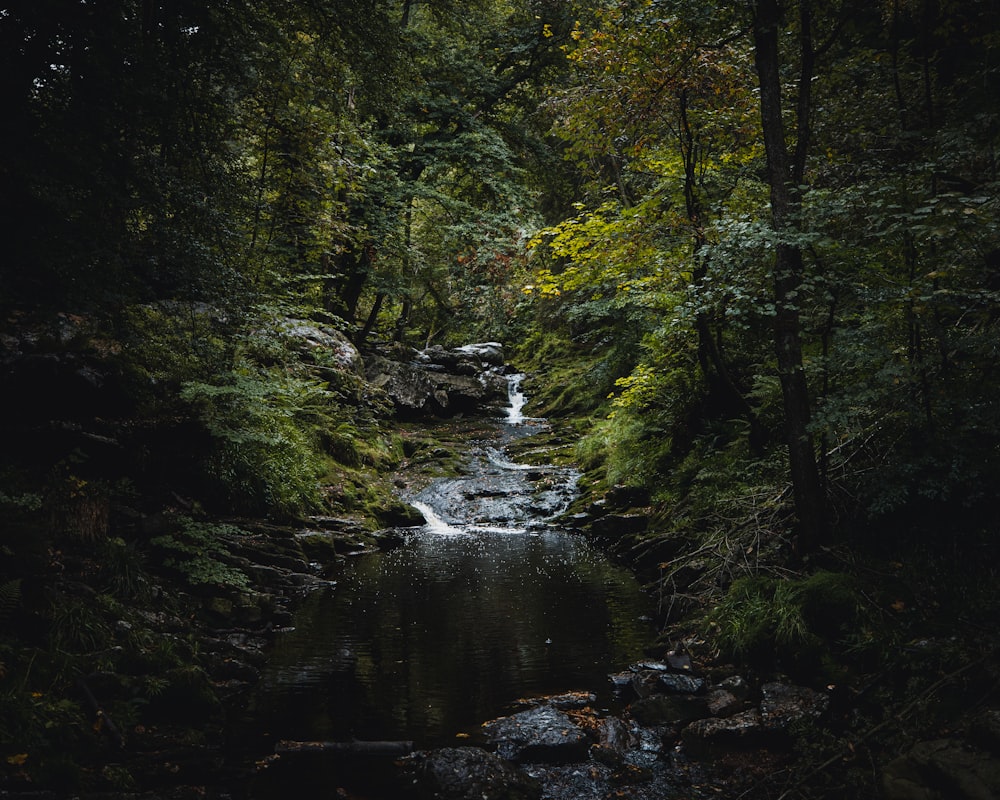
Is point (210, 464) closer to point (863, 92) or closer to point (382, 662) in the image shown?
point (382, 662)

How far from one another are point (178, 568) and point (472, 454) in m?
10.6

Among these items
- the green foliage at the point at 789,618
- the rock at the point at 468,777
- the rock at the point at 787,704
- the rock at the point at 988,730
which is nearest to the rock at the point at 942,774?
the rock at the point at 988,730

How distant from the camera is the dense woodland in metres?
4.97

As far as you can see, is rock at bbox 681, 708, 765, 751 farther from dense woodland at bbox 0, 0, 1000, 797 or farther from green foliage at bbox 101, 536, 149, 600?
green foliage at bbox 101, 536, 149, 600

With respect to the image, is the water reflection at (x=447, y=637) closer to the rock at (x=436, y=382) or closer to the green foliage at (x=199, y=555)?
the green foliage at (x=199, y=555)

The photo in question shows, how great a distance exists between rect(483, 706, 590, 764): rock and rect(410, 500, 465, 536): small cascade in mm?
7734

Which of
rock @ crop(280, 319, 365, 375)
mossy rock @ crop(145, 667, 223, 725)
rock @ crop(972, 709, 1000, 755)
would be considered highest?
rock @ crop(280, 319, 365, 375)

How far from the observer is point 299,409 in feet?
42.4

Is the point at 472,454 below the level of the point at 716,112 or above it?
below

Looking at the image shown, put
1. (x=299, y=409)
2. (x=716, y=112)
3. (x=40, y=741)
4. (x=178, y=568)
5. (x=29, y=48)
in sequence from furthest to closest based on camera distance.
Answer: (x=299, y=409) < (x=716, y=112) < (x=178, y=568) < (x=29, y=48) < (x=40, y=741)

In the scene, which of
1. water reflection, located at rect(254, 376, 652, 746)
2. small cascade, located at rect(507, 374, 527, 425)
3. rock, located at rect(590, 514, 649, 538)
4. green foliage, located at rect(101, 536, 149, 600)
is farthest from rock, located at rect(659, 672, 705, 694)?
small cascade, located at rect(507, 374, 527, 425)

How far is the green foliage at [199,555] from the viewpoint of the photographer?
757cm

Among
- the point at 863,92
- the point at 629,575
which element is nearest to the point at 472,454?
the point at 629,575

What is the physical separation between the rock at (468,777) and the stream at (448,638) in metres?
0.41
